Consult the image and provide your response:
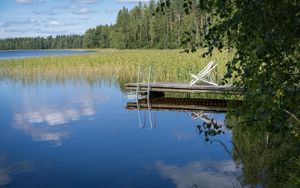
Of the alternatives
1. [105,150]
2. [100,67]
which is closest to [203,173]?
[105,150]

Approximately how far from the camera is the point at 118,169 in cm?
1130

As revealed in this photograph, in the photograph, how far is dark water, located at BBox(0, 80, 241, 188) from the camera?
34.2ft

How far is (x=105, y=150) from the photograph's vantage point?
43.7 feet

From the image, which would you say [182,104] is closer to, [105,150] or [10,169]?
[105,150]

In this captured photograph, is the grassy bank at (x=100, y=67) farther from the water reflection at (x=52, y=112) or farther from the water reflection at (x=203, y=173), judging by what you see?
the water reflection at (x=203, y=173)

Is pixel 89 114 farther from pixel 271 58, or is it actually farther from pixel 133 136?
pixel 271 58

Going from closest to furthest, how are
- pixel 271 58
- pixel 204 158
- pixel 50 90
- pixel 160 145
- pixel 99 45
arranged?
pixel 271 58 → pixel 204 158 → pixel 160 145 → pixel 50 90 → pixel 99 45

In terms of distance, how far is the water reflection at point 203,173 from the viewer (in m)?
9.74

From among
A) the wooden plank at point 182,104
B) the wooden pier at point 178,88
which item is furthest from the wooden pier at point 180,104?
the wooden pier at point 178,88

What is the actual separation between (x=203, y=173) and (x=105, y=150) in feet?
12.6

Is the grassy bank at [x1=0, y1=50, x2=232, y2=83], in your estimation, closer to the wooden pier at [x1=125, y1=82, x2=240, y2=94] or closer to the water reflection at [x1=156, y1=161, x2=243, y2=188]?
the wooden pier at [x1=125, y1=82, x2=240, y2=94]

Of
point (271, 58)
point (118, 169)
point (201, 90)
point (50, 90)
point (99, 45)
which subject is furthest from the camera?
point (99, 45)

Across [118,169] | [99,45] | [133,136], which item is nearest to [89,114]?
[133,136]

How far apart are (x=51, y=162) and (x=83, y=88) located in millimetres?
18219
